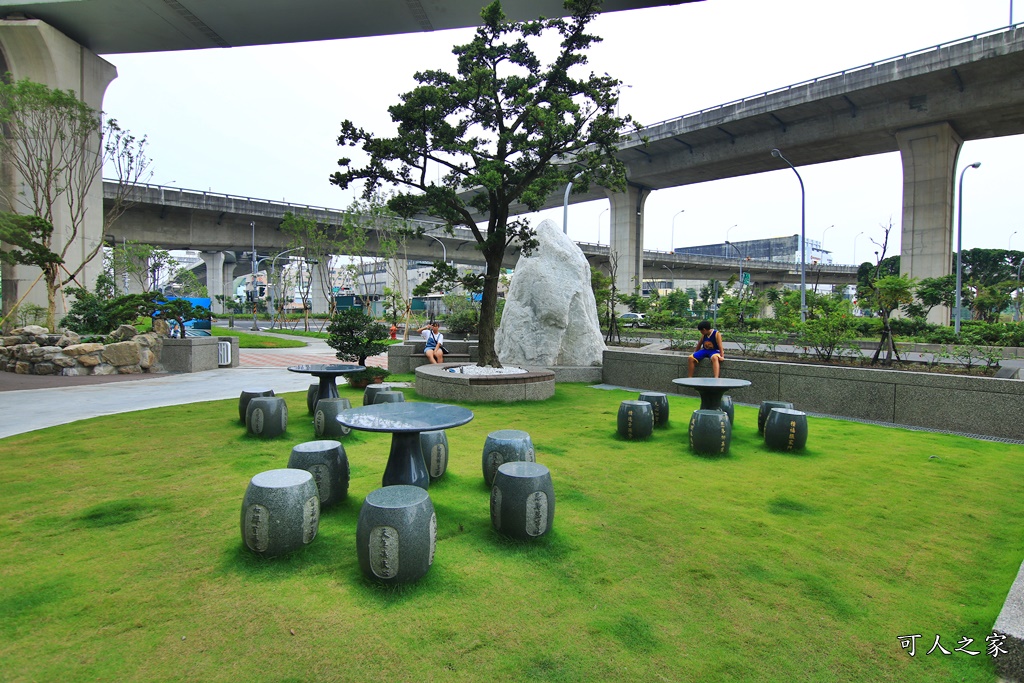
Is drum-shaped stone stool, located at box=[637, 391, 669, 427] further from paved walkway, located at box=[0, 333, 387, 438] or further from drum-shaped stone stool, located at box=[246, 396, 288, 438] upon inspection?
paved walkway, located at box=[0, 333, 387, 438]

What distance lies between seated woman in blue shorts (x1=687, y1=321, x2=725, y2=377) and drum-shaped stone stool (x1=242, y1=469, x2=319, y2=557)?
7.80 meters

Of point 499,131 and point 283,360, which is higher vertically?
point 499,131

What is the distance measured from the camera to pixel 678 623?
2.96m

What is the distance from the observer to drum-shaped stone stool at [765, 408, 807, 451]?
650 centimetres

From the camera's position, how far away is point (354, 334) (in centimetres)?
Answer: 1164

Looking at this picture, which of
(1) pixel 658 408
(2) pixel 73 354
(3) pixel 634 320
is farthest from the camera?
(3) pixel 634 320

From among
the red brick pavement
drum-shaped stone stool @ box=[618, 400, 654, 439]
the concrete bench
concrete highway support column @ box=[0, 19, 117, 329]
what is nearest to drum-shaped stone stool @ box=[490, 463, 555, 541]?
drum-shaped stone stool @ box=[618, 400, 654, 439]

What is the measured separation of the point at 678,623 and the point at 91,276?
23505mm

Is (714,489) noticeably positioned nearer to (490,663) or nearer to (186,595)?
(490,663)

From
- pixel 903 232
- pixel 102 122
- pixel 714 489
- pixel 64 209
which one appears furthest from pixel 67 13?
pixel 903 232

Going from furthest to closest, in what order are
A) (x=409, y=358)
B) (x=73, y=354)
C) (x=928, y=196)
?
(x=928, y=196) → (x=409, y=358) → (x=73, y=354)

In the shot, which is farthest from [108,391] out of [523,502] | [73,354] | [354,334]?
[523,502]

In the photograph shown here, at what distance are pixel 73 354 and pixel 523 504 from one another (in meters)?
14.3

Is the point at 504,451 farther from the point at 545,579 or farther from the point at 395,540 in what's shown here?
the point at 395,540
